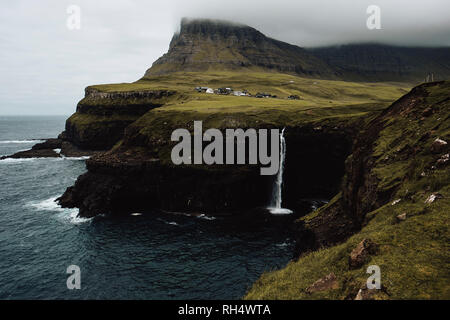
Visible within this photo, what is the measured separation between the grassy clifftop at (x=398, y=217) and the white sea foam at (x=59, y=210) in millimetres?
46920

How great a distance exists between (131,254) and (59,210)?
3128 cm

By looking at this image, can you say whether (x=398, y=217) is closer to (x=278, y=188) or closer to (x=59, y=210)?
(x=278, y=188)

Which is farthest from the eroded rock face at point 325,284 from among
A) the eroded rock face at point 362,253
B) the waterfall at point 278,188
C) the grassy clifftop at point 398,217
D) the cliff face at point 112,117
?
the cliff face at point 112,117

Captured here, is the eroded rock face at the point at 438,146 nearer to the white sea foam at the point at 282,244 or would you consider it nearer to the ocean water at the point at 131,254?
the ocean water at the point at 131,254

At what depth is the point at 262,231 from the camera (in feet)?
173

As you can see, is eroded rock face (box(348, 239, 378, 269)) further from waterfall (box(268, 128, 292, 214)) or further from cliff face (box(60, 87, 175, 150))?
cliff face (box(60, 87, 175, 150))

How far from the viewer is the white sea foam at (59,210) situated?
60569 mm

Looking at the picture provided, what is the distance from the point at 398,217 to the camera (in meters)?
21.0

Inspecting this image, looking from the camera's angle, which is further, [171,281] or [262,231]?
[262,231]

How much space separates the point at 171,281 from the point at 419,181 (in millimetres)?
30055

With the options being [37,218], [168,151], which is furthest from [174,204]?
[37,218]

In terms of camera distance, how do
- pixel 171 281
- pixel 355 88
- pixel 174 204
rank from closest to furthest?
pixel 171 281 < pixel 174 204 < pixel 355 88

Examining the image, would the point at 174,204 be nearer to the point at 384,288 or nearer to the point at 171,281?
the point at 171,281

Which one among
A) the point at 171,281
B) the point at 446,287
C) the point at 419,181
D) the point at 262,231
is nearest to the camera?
the point at 446,287
